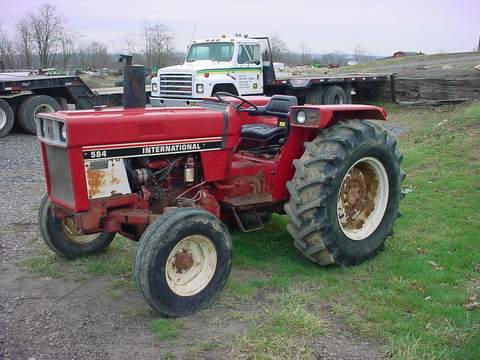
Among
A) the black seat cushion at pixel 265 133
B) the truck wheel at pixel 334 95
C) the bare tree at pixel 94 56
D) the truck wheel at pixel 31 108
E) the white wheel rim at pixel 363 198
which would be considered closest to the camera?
the white wheel rim at pixel 363 198

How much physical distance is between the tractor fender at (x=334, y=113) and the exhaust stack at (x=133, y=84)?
127cm

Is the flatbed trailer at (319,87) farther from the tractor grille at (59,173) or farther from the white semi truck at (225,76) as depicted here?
the tractor grille at (59,173)

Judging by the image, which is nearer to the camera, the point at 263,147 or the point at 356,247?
the point at 356,247

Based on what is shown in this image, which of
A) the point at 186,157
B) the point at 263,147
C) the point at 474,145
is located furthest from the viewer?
the point at 474,145

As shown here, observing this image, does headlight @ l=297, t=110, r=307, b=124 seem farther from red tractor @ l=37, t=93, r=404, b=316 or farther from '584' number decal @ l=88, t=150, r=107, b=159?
'584' number decal @ l=88, t=150, r=107, b=159

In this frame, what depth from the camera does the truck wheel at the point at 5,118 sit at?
41.6 feet

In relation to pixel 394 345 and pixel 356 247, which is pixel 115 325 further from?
pixel 356 247

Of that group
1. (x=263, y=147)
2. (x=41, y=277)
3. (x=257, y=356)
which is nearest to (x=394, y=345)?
(x=257, y=356)

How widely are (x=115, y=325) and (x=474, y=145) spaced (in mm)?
6802

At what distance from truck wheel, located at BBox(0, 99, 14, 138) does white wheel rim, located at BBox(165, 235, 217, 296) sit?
10319 millimetres

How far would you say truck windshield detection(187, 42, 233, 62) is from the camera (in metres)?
14.6

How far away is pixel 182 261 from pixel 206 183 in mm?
867

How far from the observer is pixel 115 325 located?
370cm

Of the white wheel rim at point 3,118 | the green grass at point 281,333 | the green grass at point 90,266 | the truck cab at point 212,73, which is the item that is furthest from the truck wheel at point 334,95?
the green grass at point 281,333
